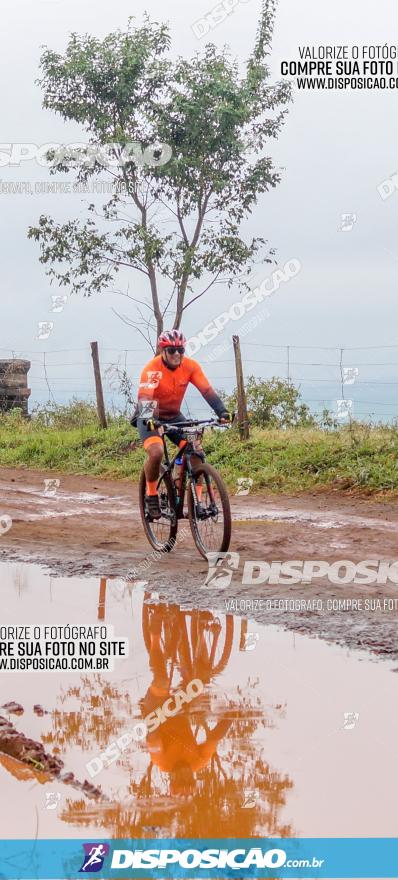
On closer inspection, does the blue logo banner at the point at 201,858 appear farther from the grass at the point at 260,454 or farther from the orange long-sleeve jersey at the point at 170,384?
the grass at the point at 260,454

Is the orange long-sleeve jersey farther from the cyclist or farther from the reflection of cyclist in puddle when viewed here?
the reflection of cyclist in puddle

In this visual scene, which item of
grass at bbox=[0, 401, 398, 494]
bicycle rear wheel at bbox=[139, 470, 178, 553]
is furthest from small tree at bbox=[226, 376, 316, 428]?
bicycle rear wheel at bbox=[139, 470, 178, 553]

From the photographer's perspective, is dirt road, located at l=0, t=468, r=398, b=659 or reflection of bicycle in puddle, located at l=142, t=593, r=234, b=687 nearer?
reflection of bicycle in puddle, located at l=142, t=593, r=234, b=687

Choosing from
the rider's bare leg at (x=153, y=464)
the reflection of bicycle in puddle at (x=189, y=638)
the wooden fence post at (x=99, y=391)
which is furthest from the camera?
the wooden fence post at (x=99, y=391)

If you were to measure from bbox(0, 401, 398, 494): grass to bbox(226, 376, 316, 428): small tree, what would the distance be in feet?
2.80

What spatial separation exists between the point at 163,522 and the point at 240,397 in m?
7.44

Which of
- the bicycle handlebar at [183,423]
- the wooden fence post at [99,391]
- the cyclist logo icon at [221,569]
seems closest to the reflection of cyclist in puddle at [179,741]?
the cyclist logo icon at [221,569]

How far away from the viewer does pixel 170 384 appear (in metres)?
9.23

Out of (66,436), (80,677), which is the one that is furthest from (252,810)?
(66,436)

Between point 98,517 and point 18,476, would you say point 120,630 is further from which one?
point 18,476

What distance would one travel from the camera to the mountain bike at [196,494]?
349 inches

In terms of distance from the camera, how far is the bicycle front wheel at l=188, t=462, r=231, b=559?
880 cm

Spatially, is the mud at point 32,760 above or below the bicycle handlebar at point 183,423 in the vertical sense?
below

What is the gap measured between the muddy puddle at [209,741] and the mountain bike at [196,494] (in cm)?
202
